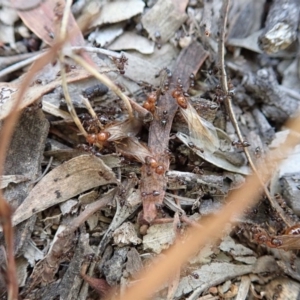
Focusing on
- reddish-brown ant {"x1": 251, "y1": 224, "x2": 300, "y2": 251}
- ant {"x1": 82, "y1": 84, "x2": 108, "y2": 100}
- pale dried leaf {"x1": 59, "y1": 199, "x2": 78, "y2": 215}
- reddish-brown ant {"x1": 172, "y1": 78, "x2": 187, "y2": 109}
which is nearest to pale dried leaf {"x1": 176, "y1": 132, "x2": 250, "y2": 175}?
Result: reddish-brown ant {"x1": 172, "y1": 78, "x2": 187, "y2": 109}

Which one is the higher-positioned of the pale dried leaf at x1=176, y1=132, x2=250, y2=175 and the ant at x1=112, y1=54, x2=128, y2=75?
the ant at x1=112, y1=54, x2=128, y2=75

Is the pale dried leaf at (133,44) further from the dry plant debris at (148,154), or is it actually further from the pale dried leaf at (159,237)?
the pale dried leaf at (159,237)

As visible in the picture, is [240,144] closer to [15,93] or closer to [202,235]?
[202,235]

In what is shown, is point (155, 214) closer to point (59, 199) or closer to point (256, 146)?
point (59, 199)

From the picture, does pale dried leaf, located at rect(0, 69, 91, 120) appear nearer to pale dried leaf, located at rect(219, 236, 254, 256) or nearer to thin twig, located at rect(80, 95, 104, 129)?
thin twig, located at rect(80, 95, 104, 129)

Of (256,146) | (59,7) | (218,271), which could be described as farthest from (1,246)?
(256,146)

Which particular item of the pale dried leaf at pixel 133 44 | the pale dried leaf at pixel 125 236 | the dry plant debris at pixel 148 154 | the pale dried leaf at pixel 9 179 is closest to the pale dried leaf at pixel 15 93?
the dry plant debris at pixel 148 154
